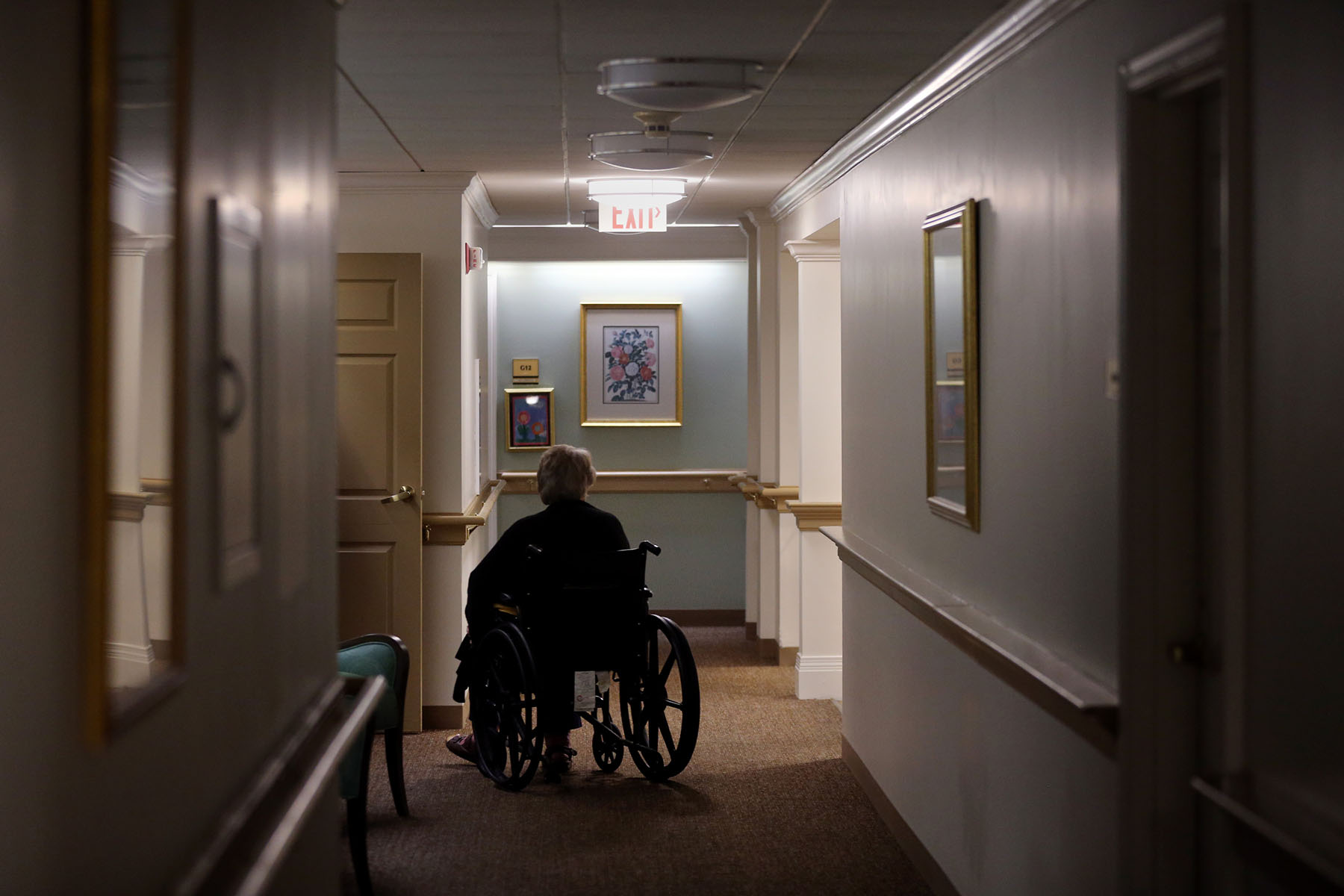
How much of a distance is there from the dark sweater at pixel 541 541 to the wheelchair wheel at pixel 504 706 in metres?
0.18

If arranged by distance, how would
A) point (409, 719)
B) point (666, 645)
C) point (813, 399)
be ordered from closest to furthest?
point (409, 719) → point (813, 399) → point (666, 645)

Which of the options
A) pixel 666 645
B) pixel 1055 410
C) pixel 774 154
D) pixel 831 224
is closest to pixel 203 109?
pixel 1055 410

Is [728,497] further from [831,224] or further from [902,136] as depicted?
[902,136]

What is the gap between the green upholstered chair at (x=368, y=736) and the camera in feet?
11.8

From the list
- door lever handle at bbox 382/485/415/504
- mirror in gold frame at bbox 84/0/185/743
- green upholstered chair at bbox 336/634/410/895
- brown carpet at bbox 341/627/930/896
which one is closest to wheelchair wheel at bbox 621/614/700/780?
brown carpet at bbox 341/627/930/896

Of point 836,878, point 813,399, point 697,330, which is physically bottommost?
point 836,878

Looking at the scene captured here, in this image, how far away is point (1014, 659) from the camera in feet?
9.14

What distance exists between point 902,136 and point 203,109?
294cm

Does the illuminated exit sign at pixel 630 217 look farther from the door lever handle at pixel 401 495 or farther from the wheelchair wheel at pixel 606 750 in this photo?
the wheelchair wheel at pixel 606 750

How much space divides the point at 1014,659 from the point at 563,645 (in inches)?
84.0

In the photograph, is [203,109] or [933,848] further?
[933,848]

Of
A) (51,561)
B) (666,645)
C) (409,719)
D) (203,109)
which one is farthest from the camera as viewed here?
(666,645)

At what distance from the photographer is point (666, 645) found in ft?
26.1

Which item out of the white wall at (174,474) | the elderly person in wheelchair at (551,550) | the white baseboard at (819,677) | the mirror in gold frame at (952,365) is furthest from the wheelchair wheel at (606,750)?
the white wall at (174,474)
